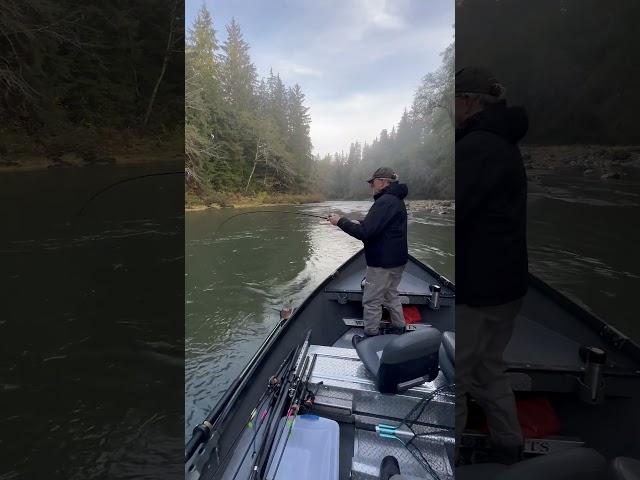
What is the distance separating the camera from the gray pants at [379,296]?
6.62 feet

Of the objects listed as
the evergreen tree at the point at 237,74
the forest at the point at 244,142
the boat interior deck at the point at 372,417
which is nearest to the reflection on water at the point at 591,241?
the boat interior deck at the point at 372,417

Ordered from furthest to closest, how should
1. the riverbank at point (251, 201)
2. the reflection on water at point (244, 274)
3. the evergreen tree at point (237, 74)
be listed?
1. the evergreen tree at point (237, 74)
2. the riverbank at point (251, 201)
3. the reflection on water at point (244, 274)

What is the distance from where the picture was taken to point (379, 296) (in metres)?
2.01

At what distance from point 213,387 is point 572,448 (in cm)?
352

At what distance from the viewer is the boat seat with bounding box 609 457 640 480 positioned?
203 millimetres

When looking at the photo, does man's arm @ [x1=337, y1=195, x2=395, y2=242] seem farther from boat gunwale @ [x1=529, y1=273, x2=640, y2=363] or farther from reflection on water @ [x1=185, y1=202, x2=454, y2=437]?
boat gunwale @ [x1=529, y1=273, x2=640, y2=363]

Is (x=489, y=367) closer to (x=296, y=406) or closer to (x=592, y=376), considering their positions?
(x=592, y=376)

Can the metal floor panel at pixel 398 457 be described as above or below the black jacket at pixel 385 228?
below

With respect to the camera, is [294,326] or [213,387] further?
[213,387]
